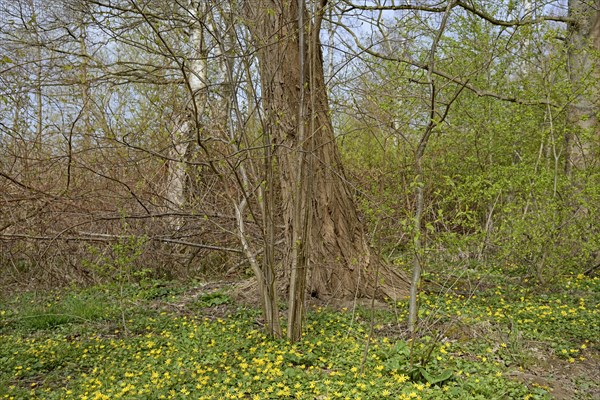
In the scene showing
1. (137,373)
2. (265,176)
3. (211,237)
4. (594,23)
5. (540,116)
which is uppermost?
(594,23)

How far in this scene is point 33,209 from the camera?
284 inches

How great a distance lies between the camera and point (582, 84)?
6.41 m

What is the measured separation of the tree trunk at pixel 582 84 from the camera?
6492 mm

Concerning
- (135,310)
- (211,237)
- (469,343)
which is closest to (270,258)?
(469,343)

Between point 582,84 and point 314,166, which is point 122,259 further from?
point 582,84

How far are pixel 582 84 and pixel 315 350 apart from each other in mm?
4519

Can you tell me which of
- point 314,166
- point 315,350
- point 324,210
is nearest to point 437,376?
point 315,350

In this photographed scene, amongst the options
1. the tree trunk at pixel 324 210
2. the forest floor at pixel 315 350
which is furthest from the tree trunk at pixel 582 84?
the tree trunk at pixel 324 210

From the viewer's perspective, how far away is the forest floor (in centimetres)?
355

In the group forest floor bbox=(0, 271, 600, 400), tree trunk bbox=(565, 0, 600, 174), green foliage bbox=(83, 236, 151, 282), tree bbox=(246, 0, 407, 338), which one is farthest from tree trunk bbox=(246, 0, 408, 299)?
tree trunk bbox=(565, 0, 600, 174)

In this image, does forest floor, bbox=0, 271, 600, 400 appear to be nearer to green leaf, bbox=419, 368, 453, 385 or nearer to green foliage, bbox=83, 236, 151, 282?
green leaf, bbox=419, 368, 453, 385

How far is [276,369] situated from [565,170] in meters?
5.43

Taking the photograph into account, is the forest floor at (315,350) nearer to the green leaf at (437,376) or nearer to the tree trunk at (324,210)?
the green leaf at (437,376)

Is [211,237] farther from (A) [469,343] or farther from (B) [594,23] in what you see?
(B) [594,23]
